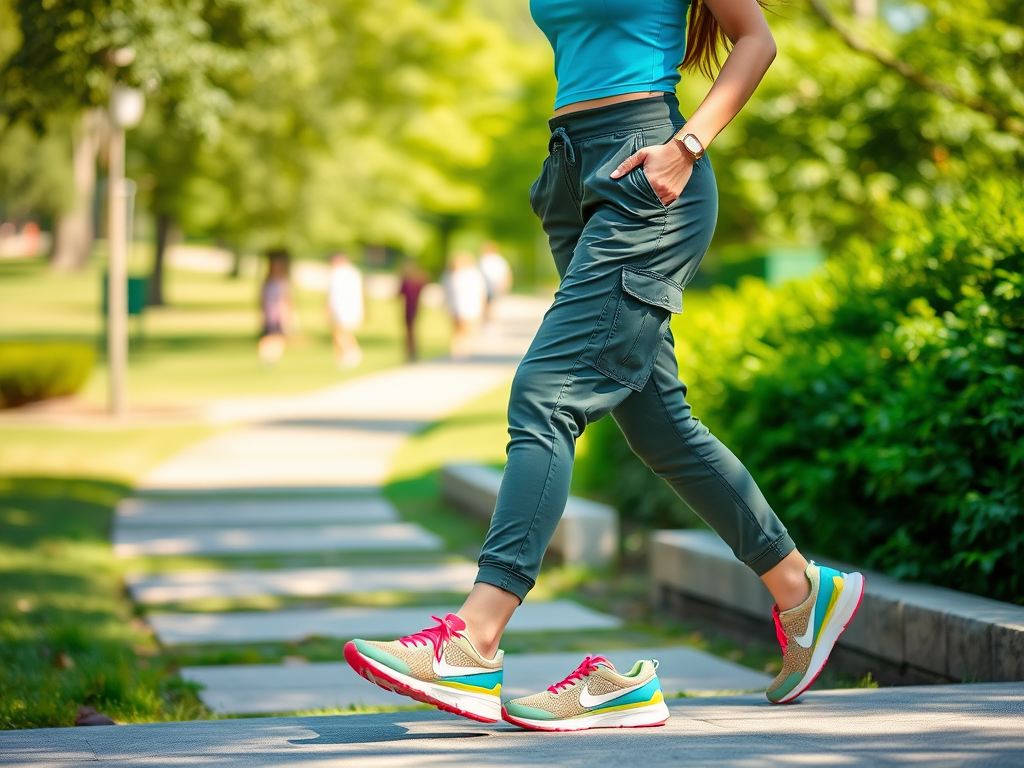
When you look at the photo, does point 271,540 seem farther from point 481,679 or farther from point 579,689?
point 481,679

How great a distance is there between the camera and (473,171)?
171ft

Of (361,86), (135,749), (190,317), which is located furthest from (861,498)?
(190,317)

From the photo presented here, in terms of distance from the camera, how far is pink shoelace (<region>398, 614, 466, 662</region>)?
8.18 ft

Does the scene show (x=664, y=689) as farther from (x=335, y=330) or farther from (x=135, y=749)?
(x=335, y=330)

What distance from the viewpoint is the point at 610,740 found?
2.54 meters

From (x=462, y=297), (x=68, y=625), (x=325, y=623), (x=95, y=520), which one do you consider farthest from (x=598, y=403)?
(x=462, y=297)

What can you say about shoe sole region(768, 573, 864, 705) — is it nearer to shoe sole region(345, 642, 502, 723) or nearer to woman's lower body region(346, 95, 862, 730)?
woman's lower body region(346, 95, 862, 730)

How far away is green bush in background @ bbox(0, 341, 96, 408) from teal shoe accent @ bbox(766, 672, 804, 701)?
A: 14379 mm

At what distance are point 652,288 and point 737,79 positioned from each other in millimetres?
510

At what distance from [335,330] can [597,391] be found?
19.6 m

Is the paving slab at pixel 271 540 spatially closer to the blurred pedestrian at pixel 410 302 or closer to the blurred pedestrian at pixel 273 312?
the blurred pedestrian at pixel 273 312

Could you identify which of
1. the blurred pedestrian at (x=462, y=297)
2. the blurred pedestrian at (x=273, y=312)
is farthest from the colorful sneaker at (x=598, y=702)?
the blurred pedestrian at (x=462, y=297)

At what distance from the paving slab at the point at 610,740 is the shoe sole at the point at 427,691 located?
7cm

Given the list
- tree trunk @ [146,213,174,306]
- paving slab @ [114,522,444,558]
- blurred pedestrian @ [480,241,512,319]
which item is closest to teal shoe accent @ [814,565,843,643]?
paving slab @ [114,522,444,558]
